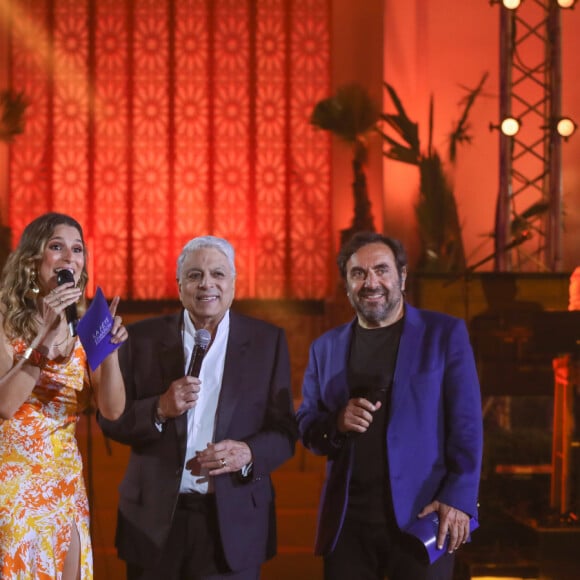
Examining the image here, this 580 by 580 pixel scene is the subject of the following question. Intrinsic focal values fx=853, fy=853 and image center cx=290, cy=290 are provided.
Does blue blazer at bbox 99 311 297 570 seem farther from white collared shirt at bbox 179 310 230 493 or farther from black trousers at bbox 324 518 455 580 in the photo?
black trousers at bbox 324 518 455 580

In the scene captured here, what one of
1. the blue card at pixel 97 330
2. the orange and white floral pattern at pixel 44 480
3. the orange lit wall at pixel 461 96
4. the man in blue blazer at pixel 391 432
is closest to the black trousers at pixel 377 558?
the man in blue blazer at pixel 391 432

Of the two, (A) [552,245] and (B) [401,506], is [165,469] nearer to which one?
(B) [401,506]

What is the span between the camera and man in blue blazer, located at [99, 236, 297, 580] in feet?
7.54

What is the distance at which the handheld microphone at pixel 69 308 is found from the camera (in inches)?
85.0

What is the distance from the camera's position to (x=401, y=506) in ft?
7.50

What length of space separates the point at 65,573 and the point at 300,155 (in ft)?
24.3

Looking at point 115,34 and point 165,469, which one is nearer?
point 165,469

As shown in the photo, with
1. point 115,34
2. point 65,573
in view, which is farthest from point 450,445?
point 115,34

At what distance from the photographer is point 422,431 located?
2.34 metres

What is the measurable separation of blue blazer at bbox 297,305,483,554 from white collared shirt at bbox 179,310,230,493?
0.28 metres

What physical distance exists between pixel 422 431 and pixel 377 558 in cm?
37

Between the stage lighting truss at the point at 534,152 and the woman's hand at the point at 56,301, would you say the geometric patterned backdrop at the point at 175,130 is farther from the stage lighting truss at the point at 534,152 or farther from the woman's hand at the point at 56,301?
the woman's hand at the point at 56,301

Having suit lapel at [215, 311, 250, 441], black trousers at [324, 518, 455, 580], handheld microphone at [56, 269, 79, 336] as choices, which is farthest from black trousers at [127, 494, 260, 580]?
handheld microphone at [56, 269, 79, 336]

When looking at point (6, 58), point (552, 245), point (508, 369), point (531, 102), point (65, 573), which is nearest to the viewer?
point (65, 573)
